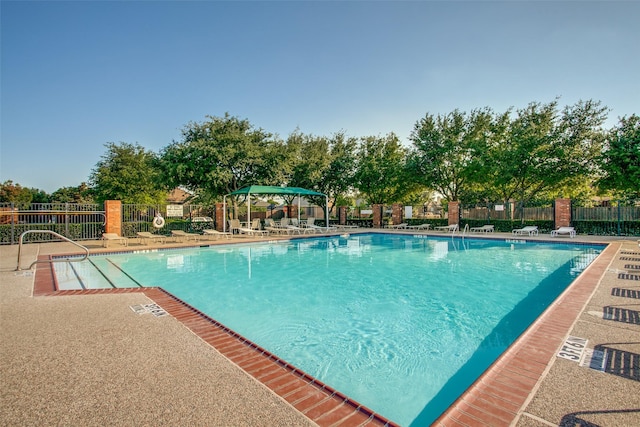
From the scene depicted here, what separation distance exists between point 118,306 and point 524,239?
Result: 16970 millimetres

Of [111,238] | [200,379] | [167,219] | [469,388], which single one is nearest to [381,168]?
[167,219]

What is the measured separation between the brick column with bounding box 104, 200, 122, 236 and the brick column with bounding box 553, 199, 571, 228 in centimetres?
2288

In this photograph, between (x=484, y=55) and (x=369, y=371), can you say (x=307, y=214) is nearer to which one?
(x=484, y=55)

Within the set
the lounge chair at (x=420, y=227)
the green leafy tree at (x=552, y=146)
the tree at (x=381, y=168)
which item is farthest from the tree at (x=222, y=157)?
the green leafy tree at (x=552, y=146)

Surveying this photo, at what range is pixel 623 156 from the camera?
17078 millimetres

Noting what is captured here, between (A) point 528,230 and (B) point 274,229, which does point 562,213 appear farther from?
(B) point 274,229

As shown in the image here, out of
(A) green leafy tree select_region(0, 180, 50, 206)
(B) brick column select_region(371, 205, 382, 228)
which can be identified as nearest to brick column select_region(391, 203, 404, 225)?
(B) brick column select_region(371, 205, 382, 228)

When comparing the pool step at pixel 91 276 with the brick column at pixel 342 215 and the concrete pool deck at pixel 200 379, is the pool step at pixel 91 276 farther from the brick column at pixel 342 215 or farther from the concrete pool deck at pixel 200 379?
the brick column at pixel 342 215

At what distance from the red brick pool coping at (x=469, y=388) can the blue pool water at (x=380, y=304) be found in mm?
710

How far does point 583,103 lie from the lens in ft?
64.0

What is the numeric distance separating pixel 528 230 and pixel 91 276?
2023cm

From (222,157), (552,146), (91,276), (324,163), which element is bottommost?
(91,276)

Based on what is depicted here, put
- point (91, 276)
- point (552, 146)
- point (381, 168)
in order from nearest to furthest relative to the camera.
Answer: point (91, 276) < point (552, 146) < point (381, 168)

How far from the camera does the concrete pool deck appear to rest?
2254mm
